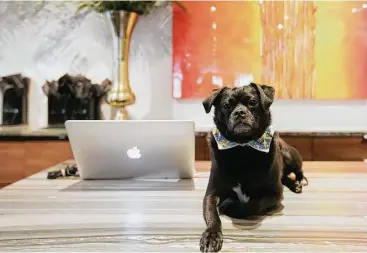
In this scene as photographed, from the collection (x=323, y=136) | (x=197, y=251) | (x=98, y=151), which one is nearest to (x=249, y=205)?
(x=197, y=251)

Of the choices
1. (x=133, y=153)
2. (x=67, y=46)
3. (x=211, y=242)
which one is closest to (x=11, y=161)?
(x=67, y=46)

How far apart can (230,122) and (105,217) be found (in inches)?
14.1

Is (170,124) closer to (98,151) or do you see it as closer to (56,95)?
(98,151)

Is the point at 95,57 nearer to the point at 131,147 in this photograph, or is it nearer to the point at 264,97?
the point at 131,147

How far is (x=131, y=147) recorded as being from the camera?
1188 millimetres

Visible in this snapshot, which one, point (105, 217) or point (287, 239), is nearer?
point (287, 239)

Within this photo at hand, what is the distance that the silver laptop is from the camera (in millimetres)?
1150

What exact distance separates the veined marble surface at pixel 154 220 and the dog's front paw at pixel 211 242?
0.04 ft

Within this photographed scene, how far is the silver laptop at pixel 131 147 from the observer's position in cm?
115

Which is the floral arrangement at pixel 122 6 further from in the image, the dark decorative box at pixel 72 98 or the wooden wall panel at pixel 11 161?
the wooden wall panel at pixel 11 161

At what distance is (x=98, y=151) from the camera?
3.92 ft

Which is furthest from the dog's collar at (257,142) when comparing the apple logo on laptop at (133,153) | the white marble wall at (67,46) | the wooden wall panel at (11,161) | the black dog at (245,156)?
the white marble wall at (67,46)

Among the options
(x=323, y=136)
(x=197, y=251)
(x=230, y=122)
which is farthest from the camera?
(x=323, y=136)

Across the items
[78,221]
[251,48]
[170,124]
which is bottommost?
[78,221]
